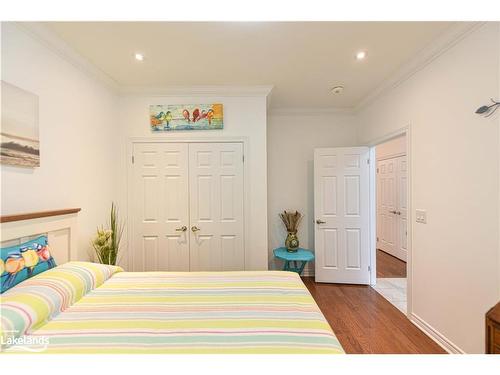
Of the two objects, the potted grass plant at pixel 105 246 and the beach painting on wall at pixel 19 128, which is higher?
the beach painting on wall at pixel 19 128

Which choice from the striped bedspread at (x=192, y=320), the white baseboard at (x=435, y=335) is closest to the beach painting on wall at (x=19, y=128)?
the striped bedspread at (x=192, y=320)

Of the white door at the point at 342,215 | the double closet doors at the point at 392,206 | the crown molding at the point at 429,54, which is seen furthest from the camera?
the double closet doors at the point at 392,206

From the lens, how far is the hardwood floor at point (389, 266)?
12.0 ft

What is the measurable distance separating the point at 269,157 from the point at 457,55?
2.29 meters

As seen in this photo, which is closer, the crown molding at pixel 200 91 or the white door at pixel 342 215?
the crown molding at pixel 200 91

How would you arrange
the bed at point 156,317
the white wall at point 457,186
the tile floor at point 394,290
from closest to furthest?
the bed at point 156,317 → the white wall at point 457,186 → the tile floor at point 394,290

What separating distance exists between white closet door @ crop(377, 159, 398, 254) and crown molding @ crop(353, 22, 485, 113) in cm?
234

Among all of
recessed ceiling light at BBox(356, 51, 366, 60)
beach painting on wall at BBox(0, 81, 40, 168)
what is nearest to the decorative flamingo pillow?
beach painting on wall at BBox(0, 81, 40, 168)

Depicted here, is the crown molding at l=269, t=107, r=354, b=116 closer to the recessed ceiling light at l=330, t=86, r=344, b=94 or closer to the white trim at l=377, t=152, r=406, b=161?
the recessed ceiling light at l=330, t=86, r=344, b=94

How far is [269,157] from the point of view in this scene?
11.7 ft

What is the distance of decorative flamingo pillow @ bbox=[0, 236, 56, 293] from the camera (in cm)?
121

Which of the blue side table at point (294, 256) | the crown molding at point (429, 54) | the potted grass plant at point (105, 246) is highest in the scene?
the crown molding at point (429, 54)

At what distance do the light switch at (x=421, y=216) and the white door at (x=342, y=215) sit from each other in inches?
39.1

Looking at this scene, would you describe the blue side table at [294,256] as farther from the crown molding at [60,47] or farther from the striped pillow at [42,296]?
the crown molding at [60,47]
